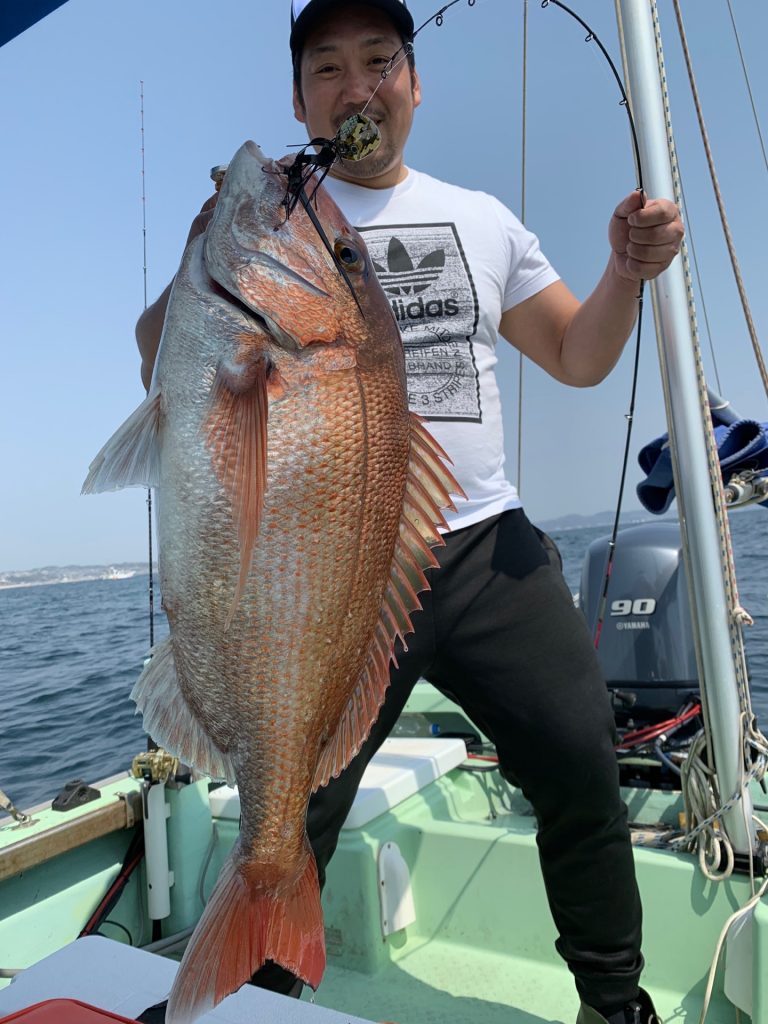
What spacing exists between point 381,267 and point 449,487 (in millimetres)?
935

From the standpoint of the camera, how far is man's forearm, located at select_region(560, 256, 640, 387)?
6.73ft

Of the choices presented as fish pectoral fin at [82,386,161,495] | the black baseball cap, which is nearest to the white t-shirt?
the black baseball cap

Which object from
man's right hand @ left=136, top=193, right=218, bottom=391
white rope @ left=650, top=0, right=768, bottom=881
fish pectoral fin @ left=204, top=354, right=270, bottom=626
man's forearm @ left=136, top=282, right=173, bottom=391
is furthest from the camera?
white rope @ left=650, top=0, right=768, bottom=881

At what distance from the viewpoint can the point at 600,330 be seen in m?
2.16

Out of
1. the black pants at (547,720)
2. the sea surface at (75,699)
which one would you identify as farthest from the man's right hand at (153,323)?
the sea surface at (75,699)

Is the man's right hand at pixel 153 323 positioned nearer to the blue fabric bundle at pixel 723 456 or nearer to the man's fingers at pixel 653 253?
the man's fingers at pixel 653 253

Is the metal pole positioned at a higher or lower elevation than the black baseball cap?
lower

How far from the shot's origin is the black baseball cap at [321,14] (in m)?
1.89

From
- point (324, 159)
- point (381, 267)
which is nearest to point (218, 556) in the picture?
point (324, 159)

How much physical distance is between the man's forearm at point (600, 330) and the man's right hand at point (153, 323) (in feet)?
3.53

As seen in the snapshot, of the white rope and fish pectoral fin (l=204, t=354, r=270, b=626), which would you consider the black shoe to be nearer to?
the white rope

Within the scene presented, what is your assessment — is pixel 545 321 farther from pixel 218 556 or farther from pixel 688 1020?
pixel 688 1020

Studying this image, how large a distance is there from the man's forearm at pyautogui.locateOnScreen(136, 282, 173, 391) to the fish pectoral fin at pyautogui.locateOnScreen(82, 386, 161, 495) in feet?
1.14

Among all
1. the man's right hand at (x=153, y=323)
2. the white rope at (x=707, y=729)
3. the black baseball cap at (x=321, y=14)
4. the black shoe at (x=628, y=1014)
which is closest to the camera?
the man's right hand at (x=153, y=323)
